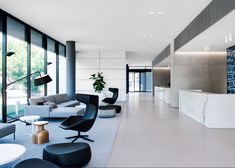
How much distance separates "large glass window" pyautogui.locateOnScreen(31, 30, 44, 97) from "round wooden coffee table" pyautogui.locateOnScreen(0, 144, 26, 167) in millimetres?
5730

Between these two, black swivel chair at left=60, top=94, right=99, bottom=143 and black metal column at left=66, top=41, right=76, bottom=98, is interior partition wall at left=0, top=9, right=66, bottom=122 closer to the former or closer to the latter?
black metal column at left=66, top=41, right=76, bottom=98

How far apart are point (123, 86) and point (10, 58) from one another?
7730 mm

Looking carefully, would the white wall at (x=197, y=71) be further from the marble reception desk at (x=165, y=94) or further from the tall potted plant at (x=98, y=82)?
the tall potted plant at (x=98, y=82)

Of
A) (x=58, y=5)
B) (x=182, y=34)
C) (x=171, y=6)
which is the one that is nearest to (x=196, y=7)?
(x=171, y=6)

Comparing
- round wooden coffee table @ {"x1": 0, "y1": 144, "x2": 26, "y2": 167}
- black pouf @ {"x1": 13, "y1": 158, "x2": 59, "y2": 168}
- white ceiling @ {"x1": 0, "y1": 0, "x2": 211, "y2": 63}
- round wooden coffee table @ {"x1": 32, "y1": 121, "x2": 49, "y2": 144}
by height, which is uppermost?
white ceiling @ {"x1": 0, "y1": 0, "x2": 211, "y2": 63}

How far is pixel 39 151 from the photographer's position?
Answer: 3.92 metres

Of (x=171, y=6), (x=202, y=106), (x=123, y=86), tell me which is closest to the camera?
(x=171, y=6)

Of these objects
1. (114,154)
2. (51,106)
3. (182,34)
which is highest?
(182,34)

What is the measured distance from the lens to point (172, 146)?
4.17 meters

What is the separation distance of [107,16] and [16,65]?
3.56 m

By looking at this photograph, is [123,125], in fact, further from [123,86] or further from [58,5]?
[123,86]

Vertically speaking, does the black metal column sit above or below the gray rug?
above

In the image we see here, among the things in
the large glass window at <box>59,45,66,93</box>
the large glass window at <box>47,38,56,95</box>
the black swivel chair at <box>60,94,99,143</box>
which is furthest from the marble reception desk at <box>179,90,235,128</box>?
the large glass window at <box>59,45,66,93</box>

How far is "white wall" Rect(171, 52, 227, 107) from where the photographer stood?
1014 cm
